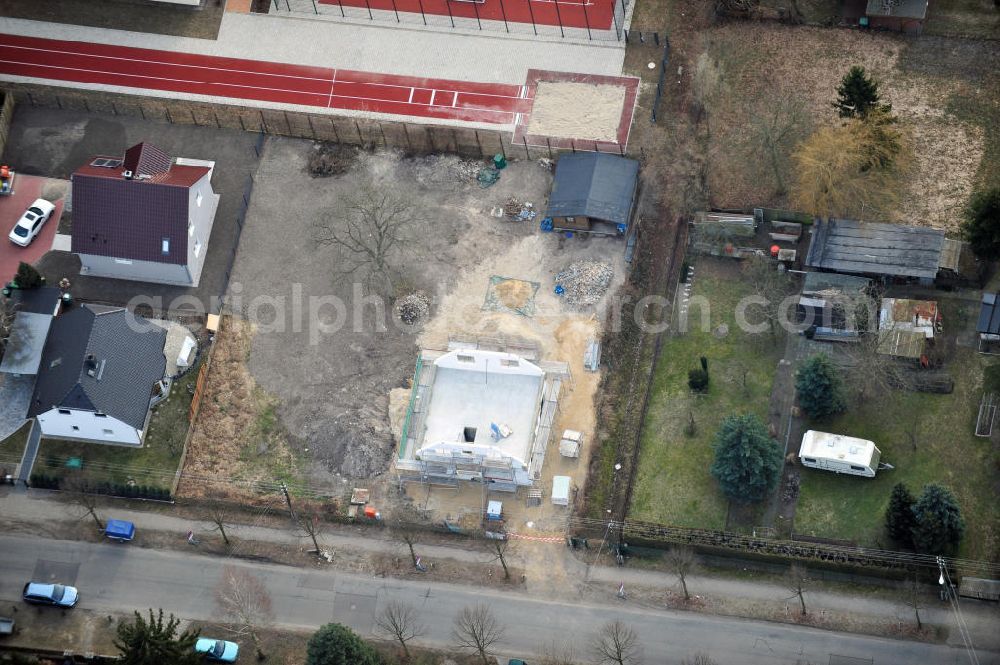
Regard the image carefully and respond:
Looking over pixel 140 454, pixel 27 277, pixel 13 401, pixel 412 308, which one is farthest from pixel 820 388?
pixel 27 277

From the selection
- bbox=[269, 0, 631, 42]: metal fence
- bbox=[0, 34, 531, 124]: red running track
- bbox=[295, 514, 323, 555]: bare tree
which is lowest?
bbox=[295, 514, 323, 555]: bare tree

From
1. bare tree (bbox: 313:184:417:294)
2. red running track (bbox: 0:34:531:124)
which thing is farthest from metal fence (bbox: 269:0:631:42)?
bare tree (bbox: 313:184:417:294)

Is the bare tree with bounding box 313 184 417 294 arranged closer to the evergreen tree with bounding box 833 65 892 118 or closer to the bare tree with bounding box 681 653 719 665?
the evergreen tree with bounding box 833 65 892 118

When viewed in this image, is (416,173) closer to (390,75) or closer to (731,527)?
(390,75)

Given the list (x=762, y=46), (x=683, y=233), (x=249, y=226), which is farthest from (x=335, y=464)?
(x=762, y=46)

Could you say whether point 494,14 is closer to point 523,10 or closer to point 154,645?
point 523,10

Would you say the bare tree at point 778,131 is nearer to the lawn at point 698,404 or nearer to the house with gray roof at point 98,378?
the lawn at point 698,404
